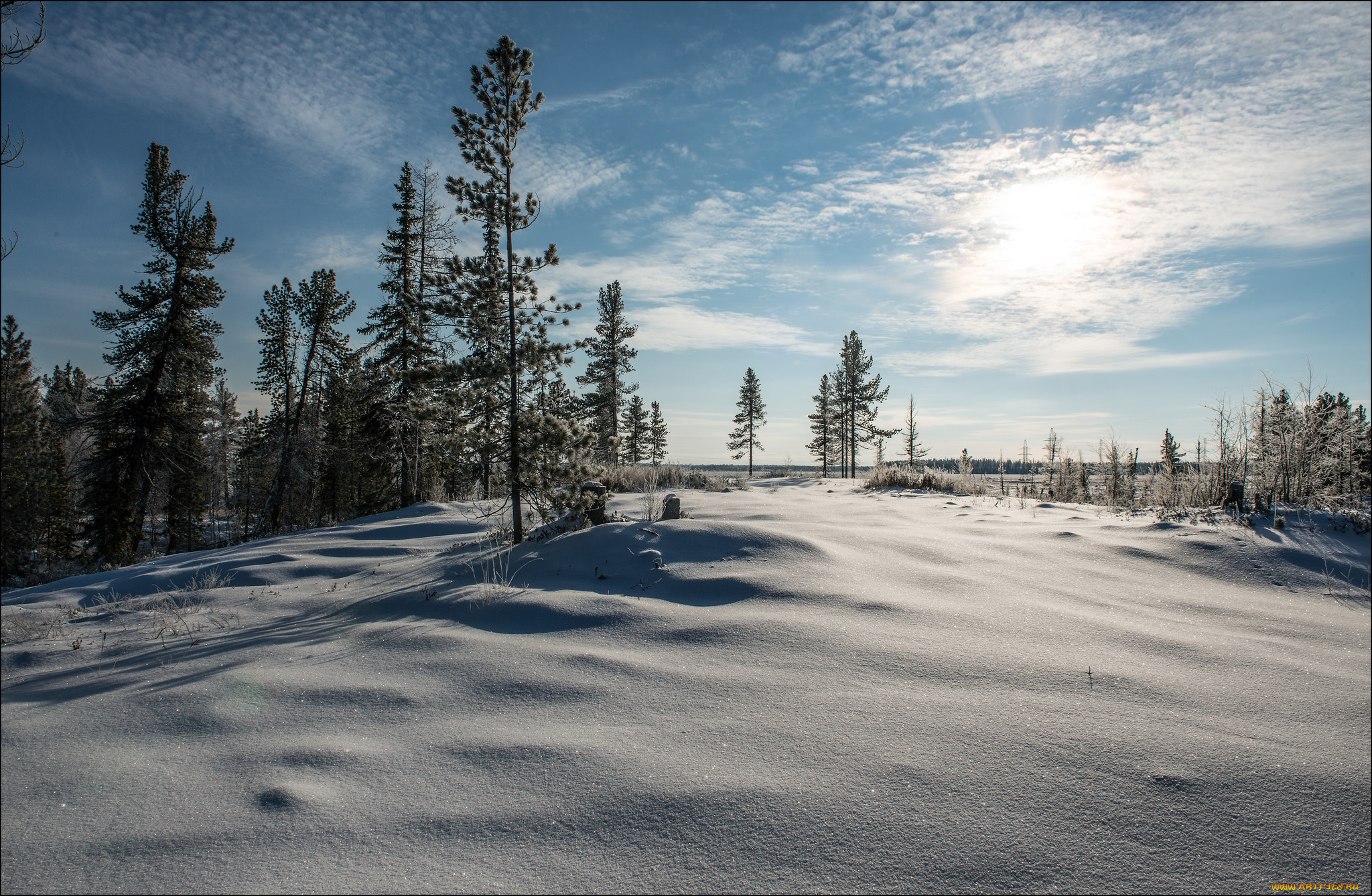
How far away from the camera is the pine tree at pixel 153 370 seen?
1652 centimetres

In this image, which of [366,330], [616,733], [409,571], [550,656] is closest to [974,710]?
[616,733]

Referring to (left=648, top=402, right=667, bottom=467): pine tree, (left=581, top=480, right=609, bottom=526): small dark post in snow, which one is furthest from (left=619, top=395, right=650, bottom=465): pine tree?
(left=581, top=480, right=609, bottom=526): small dark post in snow

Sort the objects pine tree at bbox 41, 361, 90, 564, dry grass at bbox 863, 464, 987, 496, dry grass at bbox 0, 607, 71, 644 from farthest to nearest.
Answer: pine tree at bbox 41, 361, 90, 564 → dry grass at bbox 863, 464, 987, 496 → dry grass at bbox 0, 607, 71, 644

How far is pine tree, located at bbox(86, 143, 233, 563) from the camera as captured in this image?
16516 mm

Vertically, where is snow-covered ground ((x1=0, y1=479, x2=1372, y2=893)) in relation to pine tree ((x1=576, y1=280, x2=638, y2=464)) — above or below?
below

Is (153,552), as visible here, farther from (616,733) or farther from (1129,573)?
(1129,573)

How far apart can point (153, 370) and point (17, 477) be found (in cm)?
1118

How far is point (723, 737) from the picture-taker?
2.27 meters

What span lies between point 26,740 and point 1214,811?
393cm

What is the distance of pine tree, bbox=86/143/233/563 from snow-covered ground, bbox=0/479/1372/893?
56.3 feet

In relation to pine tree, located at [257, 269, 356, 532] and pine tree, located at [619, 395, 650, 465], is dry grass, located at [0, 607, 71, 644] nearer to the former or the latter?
pine tree, located at [257, 269, 356, 532]

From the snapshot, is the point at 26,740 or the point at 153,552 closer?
the point at 26,740

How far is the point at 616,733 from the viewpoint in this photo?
2.32 m

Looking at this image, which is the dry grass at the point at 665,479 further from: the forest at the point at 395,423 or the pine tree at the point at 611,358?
the pine tree at the point at 611,358
